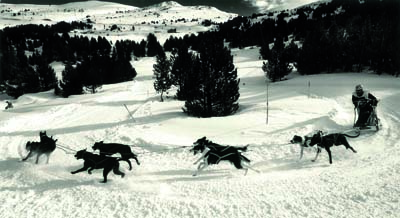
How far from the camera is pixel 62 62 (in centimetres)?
10369

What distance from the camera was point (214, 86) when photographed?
82.3ft

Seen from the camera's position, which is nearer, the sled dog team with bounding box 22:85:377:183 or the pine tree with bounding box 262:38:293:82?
the sled dog team with bounding box 22:85:377:183

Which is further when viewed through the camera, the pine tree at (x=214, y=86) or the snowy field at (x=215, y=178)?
the pine tree at (x=214, y=86)

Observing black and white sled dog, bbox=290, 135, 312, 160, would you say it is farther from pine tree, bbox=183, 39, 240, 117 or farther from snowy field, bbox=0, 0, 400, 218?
pine tree, bbox=183, 39, 240, 117

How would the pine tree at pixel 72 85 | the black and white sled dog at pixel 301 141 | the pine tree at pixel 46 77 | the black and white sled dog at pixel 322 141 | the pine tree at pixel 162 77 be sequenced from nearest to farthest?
the black and white sled dog at pixel 322 141, the black and white sled dog at pixel 301 141, the pine tree at pixel 162 77, the pine tree at pixel 72 85, the pine tree at pixel 46 77

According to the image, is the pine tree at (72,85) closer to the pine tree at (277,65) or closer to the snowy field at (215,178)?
the pine tree at (277,65)

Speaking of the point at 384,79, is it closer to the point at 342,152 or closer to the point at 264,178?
the point at 342,152

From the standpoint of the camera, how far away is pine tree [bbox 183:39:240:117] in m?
25.0

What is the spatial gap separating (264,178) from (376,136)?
6.49 metres

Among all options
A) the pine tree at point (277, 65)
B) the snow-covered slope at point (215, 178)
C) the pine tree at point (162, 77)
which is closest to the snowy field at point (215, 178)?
the snow-covered slope at point (215, 178)

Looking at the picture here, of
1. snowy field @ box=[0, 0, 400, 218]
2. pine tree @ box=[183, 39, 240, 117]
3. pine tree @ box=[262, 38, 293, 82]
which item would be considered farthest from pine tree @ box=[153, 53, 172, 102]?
snowy field @ box=[0, 0, 400, 218]

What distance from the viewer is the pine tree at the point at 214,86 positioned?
984 inches

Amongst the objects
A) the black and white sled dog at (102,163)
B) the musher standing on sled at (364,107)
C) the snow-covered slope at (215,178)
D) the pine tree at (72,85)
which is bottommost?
the pine tree at (72,85)

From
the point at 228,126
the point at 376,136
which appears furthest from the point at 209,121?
the point at 376,136
